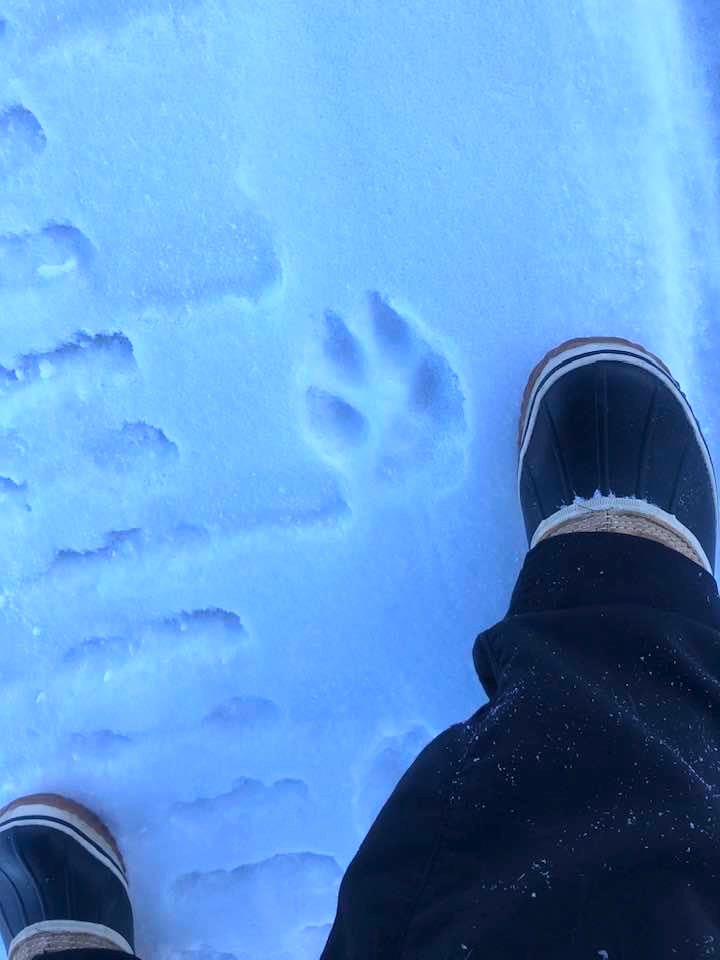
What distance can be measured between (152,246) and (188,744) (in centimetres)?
55

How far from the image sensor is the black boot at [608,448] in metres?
0.86

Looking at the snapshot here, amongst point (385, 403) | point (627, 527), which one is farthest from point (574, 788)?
point (385, 403)

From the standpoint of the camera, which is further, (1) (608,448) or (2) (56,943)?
(2) (56,943)

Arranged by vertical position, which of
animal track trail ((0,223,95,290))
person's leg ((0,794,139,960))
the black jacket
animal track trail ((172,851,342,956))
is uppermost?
animal track trail ((0,223,95,290))

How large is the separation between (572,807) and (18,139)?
0.79 m

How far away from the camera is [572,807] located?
618mm

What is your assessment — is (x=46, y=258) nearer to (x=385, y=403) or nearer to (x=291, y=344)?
(x=291, y=344)

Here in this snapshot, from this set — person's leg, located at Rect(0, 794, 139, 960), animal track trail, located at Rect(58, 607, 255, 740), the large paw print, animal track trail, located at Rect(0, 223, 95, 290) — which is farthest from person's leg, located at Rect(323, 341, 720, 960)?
animal track trail, located at Rect(0, 223, 95, 290)

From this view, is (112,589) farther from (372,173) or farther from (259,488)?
(372,173)

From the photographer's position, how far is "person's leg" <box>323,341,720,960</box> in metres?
0.58

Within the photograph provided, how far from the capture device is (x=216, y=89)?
0.81 m

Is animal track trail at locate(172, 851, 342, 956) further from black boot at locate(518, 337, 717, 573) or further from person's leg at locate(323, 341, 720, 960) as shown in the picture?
black boot at locate(518, 337, 717, 573)

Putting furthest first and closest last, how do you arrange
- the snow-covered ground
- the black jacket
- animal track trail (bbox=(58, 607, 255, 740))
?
1. animal track trail (bbox=(58, 607, 255, 740))
2. the snow-covered ground
3. the black jacket

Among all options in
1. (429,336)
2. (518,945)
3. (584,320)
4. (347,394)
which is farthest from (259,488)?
(518,945)
